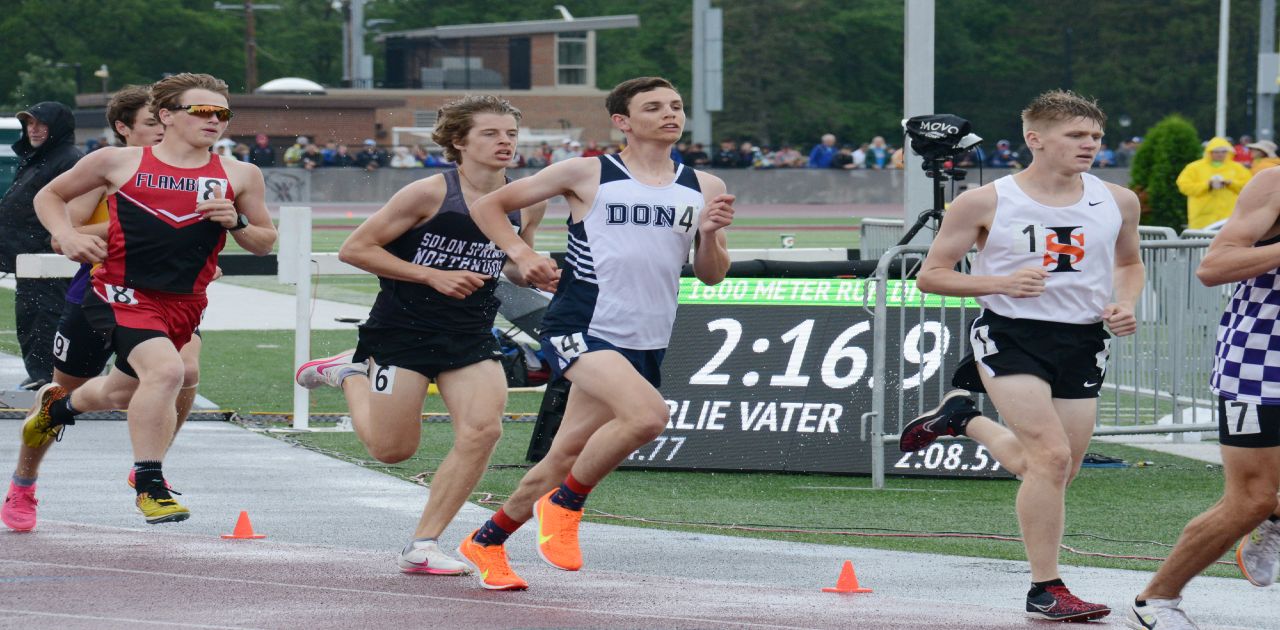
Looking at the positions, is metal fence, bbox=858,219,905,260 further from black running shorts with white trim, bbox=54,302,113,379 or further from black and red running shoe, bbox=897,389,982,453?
black running shorts with white trim, bbox=54,302,113,379

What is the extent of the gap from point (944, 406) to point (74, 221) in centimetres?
369

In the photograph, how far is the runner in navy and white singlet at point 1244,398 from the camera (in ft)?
19.5

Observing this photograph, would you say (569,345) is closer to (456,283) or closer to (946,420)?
(456,283)

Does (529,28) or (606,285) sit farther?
(529,28)

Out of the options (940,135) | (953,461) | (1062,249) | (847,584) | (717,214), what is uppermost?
(940,135)

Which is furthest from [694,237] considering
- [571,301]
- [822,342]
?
[822,342]

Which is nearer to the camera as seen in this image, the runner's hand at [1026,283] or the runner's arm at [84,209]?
the runner's hand at [1026,283]

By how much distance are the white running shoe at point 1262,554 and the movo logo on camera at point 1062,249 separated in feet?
3.66

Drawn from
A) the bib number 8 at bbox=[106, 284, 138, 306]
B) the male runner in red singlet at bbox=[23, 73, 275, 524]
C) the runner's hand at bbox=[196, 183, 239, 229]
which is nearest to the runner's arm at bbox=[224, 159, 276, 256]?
the male runner in red singlet at bbox=[23, 73, 275, 524]

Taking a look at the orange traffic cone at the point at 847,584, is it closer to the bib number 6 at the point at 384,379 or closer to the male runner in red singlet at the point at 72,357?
Result: the bib number 6 at the point at 384,379

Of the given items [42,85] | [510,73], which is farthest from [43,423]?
[42,85]

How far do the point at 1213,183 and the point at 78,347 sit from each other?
14.8 metres

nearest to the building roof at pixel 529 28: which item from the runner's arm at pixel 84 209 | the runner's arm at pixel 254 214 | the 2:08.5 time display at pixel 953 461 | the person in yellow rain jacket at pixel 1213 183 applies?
the person in yellow rain jacket at pixel 1213 183

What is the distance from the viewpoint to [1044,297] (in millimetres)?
6461
